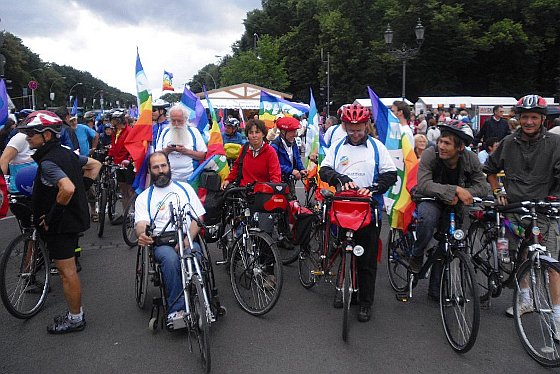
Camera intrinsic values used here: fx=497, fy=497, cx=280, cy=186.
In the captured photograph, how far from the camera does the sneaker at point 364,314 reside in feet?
15.1

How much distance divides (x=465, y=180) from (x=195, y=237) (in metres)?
2.52

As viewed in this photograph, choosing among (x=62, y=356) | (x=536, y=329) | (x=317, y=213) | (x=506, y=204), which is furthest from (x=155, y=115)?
(x=536, y=329)

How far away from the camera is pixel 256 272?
15.5 feet

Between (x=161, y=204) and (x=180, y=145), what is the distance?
6.15 feet

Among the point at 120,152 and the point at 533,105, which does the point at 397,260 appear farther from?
the point at 120,152

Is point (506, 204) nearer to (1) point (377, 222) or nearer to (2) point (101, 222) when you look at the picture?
(1) point (377, 222)

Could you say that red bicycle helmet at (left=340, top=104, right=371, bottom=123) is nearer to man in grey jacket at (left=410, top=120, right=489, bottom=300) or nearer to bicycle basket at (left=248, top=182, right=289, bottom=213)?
man in grey jacket at (left=410, top=120, right=489, bottom=300)

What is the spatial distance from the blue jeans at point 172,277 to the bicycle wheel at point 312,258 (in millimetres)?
1471

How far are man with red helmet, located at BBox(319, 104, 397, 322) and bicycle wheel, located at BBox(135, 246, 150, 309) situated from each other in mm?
1875

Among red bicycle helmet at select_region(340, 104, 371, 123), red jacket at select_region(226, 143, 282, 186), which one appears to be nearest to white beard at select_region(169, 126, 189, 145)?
red jacket at select_region(226, 143, 282, 186)

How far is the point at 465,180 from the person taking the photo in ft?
15.0

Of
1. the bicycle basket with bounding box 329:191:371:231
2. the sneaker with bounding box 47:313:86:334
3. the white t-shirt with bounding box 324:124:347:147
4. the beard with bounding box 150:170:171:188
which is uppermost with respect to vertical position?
the white t-shirt with bounding box 324:124:347:147

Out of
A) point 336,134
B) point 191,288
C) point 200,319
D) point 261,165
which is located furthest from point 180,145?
point 200,319

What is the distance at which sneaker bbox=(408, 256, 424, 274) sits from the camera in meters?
4.77
